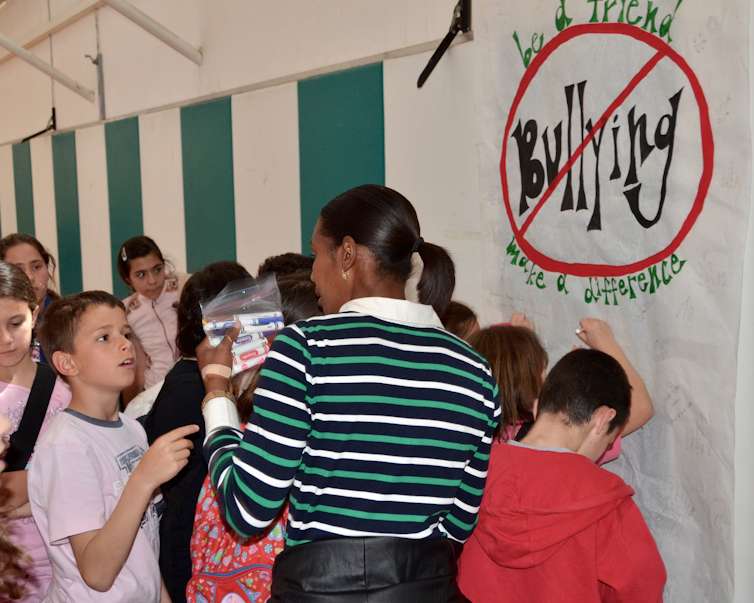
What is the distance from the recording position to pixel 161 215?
382 cm

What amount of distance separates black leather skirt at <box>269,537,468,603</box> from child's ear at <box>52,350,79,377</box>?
2.18 feet

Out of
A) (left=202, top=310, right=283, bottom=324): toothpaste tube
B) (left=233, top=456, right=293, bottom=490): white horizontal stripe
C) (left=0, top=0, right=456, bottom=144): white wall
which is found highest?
(left=0, top=0, right=456, bottom=144): white wall

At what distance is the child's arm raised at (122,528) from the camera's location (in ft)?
3.97

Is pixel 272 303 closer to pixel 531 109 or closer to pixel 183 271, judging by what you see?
pixel 531 109

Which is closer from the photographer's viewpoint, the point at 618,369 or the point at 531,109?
the point at 618,369

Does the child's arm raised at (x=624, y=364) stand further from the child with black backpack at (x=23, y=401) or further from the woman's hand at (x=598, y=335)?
the child with black backpack at (x=23, y=401)

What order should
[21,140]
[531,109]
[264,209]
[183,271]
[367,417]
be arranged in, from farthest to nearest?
[21,140], [183,271], [264,209], [531,109], [367,417]

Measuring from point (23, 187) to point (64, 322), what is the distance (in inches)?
181

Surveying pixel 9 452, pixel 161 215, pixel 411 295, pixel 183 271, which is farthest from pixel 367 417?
pixel 161 215

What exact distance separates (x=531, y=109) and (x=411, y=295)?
2.55ft

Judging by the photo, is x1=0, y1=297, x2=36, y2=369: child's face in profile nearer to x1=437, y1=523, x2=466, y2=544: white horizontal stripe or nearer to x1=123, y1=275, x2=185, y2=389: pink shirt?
x1=437, y1=523, x2=466, y2=544: white horizontal stripe

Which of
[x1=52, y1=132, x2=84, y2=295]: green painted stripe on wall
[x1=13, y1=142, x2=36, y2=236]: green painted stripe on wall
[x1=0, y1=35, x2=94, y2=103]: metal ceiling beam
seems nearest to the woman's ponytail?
[x1=0, y1=35, x2=94, y2=103]: metal ceiling beam

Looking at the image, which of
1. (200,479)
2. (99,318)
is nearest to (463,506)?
(200,479)

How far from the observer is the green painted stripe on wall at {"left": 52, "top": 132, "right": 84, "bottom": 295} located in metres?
4.73
